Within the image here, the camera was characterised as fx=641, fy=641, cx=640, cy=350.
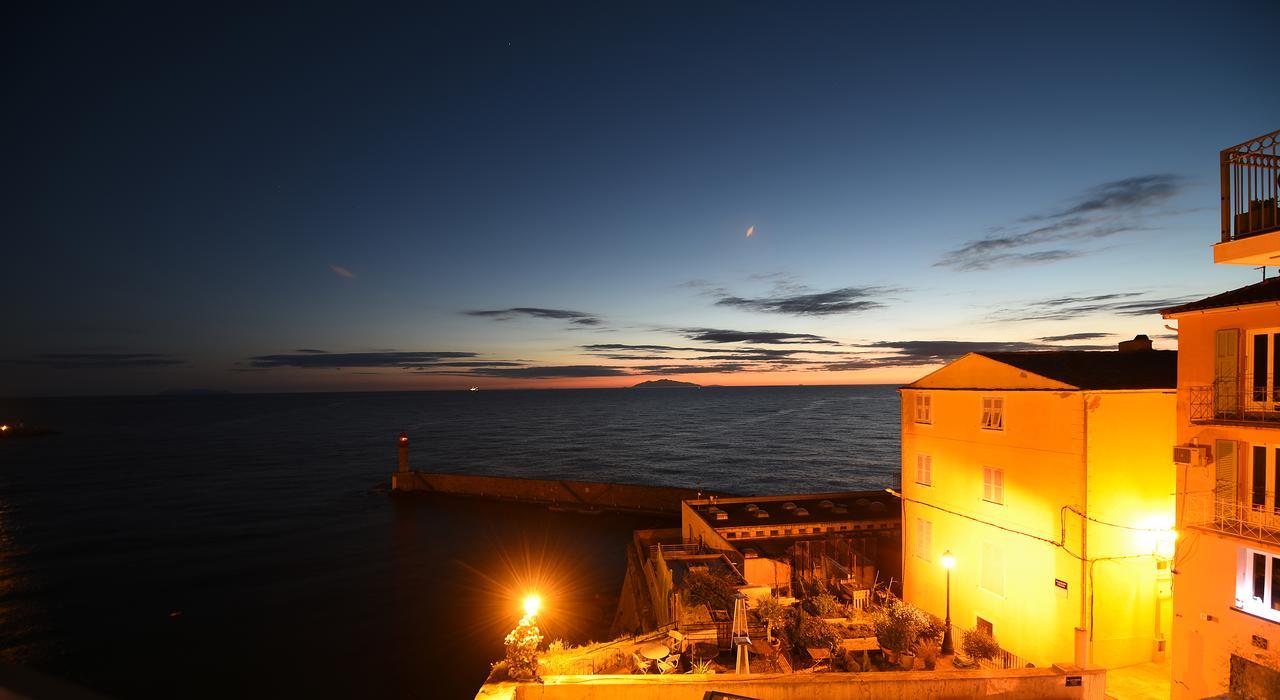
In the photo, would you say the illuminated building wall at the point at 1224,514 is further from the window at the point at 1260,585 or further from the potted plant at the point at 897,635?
the potted plant at the point at 897,635

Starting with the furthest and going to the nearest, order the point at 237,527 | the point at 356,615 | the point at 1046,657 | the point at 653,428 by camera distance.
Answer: the point at 653,428 < the point at 237,527 < the point at 356,615 < the point at 1046,657

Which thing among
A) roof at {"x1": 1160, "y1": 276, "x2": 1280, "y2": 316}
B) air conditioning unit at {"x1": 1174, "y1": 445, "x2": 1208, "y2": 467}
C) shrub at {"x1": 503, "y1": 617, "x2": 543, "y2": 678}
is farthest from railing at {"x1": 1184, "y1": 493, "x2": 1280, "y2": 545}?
shrub at {"x1": 503, "y1": 617, "x2": 543, "y2": 678}

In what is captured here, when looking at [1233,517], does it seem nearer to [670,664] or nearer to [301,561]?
[670,664]

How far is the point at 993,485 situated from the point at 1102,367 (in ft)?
13.0

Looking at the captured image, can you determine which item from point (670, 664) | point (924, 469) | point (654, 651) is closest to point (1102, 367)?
point (924, 469)

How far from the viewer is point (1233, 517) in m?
11.7

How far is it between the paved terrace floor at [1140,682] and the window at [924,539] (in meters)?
5.21

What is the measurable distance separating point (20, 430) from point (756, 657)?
152m

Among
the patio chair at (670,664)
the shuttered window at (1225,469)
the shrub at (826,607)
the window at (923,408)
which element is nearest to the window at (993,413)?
the window at (923,408)

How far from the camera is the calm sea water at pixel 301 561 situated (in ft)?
86.6

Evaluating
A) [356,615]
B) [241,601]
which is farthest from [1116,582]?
[241,601]

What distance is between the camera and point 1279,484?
11266 mm

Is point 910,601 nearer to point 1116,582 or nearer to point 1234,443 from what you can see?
point 1116,582

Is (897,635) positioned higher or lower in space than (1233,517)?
lower
